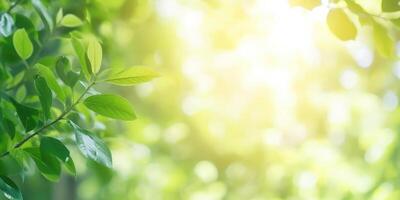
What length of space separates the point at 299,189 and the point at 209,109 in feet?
1.85

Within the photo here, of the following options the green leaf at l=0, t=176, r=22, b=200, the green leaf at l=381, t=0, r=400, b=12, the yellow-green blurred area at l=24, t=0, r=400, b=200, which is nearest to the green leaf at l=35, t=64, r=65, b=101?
the green leaf at l=0, t=176, r=22, b=200

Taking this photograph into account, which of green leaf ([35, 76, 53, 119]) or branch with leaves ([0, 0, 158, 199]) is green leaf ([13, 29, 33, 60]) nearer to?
branch with leaves ([0, 0, 158, 199])

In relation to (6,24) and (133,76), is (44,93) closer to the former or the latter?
(133,76)

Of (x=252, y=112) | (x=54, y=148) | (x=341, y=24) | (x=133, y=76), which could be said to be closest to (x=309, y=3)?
(x=341, y=24)

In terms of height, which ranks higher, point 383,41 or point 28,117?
point 383,41

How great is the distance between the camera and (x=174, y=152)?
3.12 m

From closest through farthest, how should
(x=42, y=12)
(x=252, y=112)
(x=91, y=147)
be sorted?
(x=91, y=147)
(x=42, y=12)
(x=252, y=112)

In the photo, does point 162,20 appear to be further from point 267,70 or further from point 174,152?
point 174,152

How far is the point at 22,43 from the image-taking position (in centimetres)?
76

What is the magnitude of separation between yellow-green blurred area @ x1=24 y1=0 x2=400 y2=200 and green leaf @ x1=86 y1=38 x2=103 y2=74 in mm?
1667

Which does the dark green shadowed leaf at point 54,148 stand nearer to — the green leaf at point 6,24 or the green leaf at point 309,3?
the green leaf at point 6,24

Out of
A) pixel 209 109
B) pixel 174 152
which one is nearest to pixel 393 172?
pixel 209 109

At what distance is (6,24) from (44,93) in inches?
7.7

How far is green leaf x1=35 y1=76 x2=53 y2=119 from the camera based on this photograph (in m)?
0.66
